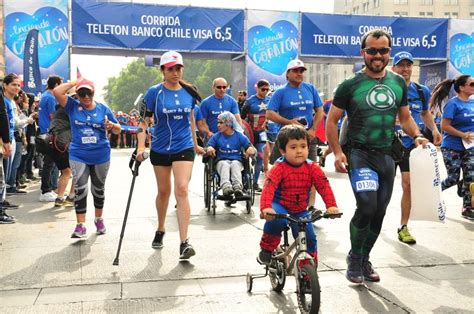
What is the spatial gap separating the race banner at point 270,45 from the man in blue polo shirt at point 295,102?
48.5ft

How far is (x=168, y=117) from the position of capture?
579 cm

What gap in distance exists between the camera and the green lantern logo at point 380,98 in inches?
184

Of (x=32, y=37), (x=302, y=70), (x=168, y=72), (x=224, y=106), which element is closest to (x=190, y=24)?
(x=32, y=37)

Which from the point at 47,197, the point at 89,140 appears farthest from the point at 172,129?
the point at 47,197

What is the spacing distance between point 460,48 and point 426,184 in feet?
71.4

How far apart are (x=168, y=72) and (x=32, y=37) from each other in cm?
1222

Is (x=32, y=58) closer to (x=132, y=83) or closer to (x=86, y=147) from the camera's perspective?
(x=86, y=147)

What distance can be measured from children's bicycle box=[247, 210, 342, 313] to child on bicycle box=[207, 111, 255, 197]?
12.8ft

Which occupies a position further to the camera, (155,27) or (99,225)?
(155,27)

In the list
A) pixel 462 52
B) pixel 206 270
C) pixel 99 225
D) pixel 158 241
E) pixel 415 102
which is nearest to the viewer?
pixel 206 270

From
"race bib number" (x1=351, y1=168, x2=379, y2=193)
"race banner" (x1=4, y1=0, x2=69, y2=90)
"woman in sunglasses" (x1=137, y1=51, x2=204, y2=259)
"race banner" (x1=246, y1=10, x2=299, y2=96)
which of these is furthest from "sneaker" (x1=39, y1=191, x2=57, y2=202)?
"race banner" (x1=246, y1=10, x2=299, y2=96)

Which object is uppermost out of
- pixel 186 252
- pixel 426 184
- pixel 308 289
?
pixel 426 184

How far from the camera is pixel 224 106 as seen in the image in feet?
30.9

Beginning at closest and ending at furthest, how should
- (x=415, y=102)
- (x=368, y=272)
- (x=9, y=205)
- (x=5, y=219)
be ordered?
(x=368, y=272) → (x=415, y=102) → (x=5, y=219) → (x=9, y=205)
